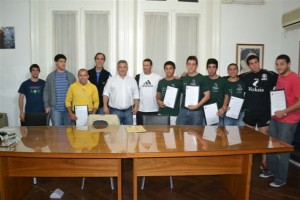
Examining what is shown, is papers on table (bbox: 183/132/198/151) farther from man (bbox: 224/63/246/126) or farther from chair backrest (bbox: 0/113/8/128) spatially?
chair backrest (bbox: 0/113/8/128)

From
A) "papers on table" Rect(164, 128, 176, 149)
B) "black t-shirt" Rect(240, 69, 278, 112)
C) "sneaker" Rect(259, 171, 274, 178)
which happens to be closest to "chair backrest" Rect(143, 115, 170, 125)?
"papers on table" Rect(164, 128, 176, 149)

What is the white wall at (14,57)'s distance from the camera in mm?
4863

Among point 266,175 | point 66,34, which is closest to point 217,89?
point 266,175

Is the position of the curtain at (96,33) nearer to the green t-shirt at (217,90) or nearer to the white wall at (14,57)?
the white wall at (14,57)

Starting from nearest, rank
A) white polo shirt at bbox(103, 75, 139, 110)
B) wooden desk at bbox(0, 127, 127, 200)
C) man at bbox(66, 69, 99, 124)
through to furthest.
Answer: wooden desk at bbox(0, 127, 127, 200) → man at bbox(66, 69, 99, 124) → white polo shirt at bbox(103, 75, 139, 110)

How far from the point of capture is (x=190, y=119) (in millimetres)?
3732

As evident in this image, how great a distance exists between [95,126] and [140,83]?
4.28 ft

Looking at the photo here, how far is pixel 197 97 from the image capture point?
366 cm

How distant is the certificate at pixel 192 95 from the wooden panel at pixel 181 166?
4.23 feet

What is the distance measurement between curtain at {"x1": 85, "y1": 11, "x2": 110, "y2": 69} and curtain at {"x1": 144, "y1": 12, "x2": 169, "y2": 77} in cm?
80

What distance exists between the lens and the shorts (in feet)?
11.6


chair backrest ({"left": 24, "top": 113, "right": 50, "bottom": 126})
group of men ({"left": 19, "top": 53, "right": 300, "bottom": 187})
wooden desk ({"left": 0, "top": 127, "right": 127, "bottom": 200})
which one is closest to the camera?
wooden desk ({"left": 0, "top": 127, "right": 127, "bottom": 200})

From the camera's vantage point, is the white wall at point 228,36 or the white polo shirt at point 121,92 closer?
the white polo shirt at point 121,92

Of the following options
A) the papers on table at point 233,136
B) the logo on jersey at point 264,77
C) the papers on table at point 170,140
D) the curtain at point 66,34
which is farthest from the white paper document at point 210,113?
the curtain at point 66,34
